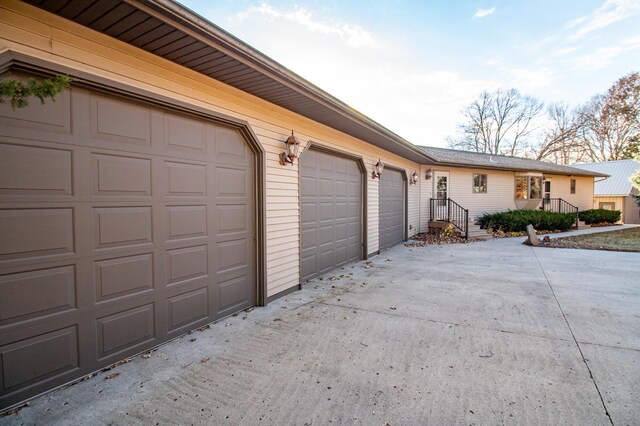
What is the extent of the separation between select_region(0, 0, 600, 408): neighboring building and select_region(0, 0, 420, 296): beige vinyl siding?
0.01 metres

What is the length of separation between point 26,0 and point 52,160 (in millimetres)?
1163

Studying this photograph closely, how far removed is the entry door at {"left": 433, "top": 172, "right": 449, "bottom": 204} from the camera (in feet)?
44.5

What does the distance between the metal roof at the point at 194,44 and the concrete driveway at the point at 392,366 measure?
302cm

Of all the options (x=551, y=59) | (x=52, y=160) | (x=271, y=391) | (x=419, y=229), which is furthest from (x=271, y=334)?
(x=551, y=59)

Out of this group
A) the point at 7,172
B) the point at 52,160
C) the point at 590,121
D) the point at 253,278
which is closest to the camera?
the point at 7,172

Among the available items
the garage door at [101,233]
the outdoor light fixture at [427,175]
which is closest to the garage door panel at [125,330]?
the garage door at [101,233]

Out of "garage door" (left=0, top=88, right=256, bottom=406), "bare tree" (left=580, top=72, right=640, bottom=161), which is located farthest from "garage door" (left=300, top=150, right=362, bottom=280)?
"bare tree" (left=580, top=72, right=640, bottom=161)

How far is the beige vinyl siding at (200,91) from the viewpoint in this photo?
2.35 metres

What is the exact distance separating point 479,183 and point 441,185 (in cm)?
250

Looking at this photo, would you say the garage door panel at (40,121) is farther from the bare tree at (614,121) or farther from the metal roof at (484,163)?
the bare tree at (614,121)

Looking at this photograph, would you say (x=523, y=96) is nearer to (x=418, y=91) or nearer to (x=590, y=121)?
(x=590, y=121)

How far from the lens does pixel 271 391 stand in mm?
2492

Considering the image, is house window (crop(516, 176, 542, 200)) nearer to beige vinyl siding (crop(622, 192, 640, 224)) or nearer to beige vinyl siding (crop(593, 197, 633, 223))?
beige vinyl siding (crop(593, 197, 633, 223))

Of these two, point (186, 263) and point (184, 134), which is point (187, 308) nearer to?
point (186, 263)
